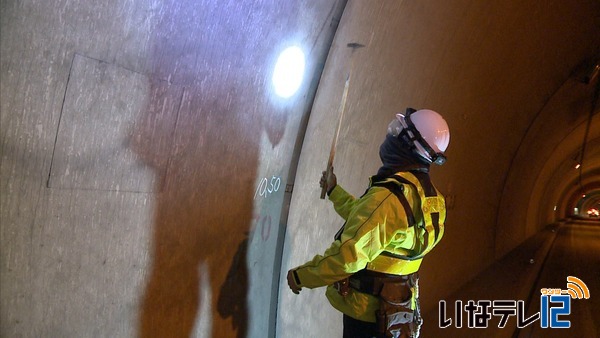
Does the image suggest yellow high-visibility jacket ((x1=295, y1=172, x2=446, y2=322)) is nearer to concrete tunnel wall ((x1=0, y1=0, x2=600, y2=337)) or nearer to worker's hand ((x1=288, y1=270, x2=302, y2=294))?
worker's hand ((x1=288, y1=270, x2=302, y2=294))

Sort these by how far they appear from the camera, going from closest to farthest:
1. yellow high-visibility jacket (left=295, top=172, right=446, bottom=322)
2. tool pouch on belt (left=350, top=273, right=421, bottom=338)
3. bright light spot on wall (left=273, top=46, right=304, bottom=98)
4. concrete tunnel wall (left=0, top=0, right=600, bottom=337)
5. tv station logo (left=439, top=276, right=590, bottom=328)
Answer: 1. concrete tunnel wall (left=0, top=0, right=600, bottom=337)
2. yellow high-visibility jacket (left=295, top=172, right=446, bottom=322)
3. tool pouch on belt (left=350, top=273, right=421, bottom=338)
4. bright light spot on wall (left=273, top=46, right=304, bottom=98)
5. tv station logo (left=439, top=276, right=590, bottom=328)

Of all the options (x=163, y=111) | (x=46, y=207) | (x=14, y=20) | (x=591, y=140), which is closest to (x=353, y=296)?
(x=163, y=111)

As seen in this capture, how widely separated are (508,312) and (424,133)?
19.4 ft

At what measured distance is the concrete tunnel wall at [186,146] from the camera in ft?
5.63

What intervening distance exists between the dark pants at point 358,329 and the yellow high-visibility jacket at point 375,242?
0.19ft

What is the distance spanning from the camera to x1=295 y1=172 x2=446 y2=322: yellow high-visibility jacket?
236 cm

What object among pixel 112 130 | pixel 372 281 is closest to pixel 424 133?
pixel 372 281

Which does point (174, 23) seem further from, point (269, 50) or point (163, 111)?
point (269, 50)

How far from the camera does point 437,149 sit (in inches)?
107

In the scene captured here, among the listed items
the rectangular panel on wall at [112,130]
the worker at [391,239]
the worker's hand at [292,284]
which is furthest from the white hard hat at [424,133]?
the rectangular panel on wall at [112,130]

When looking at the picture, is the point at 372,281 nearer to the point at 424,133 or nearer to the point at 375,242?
the point at 375,242

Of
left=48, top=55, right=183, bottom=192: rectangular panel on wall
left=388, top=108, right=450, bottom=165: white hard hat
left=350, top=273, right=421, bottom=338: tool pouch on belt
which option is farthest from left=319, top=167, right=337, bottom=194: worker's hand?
left=48, top=55, right=183, bottom=192: rectangular panel on wall

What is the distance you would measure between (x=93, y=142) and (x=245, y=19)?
113 cm

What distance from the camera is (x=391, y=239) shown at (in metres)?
2.47
